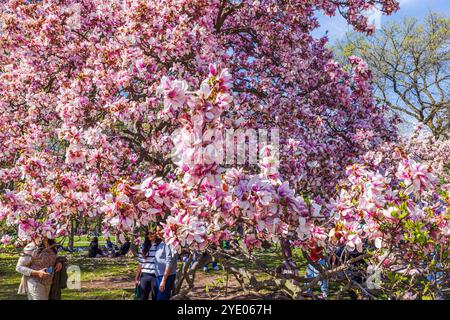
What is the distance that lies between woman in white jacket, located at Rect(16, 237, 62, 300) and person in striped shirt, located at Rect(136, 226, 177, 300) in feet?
4.92

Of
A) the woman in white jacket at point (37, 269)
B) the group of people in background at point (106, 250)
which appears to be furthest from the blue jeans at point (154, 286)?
the group of people in background at point (106, 250)

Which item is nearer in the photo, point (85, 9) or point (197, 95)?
point (197, 95)

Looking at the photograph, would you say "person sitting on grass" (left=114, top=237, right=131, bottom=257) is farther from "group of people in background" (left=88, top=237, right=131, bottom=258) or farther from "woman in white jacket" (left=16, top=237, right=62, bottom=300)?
"woman in white jacket" (left=16, top=237, right=62, bottom=300)

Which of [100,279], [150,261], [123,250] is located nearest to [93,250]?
[123,250]

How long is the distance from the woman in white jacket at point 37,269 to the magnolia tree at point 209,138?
32cm

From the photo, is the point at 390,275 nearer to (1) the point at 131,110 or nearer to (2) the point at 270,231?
(2) the point at 270,231

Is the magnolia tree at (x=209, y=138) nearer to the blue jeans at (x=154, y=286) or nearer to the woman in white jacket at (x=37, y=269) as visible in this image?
the woman in white jacket at (x=37, y=269)

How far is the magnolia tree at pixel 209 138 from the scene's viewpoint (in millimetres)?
3219

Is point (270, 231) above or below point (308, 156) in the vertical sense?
below

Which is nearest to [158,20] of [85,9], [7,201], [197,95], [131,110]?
[131,110]

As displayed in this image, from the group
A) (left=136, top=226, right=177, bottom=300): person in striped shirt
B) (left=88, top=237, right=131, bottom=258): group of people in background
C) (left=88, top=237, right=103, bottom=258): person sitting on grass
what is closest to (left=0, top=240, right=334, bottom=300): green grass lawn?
(left=88, top=237, right=131, bottom=258): group of people in background

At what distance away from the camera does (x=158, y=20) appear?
6844 mm

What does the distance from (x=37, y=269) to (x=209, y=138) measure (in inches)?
148
